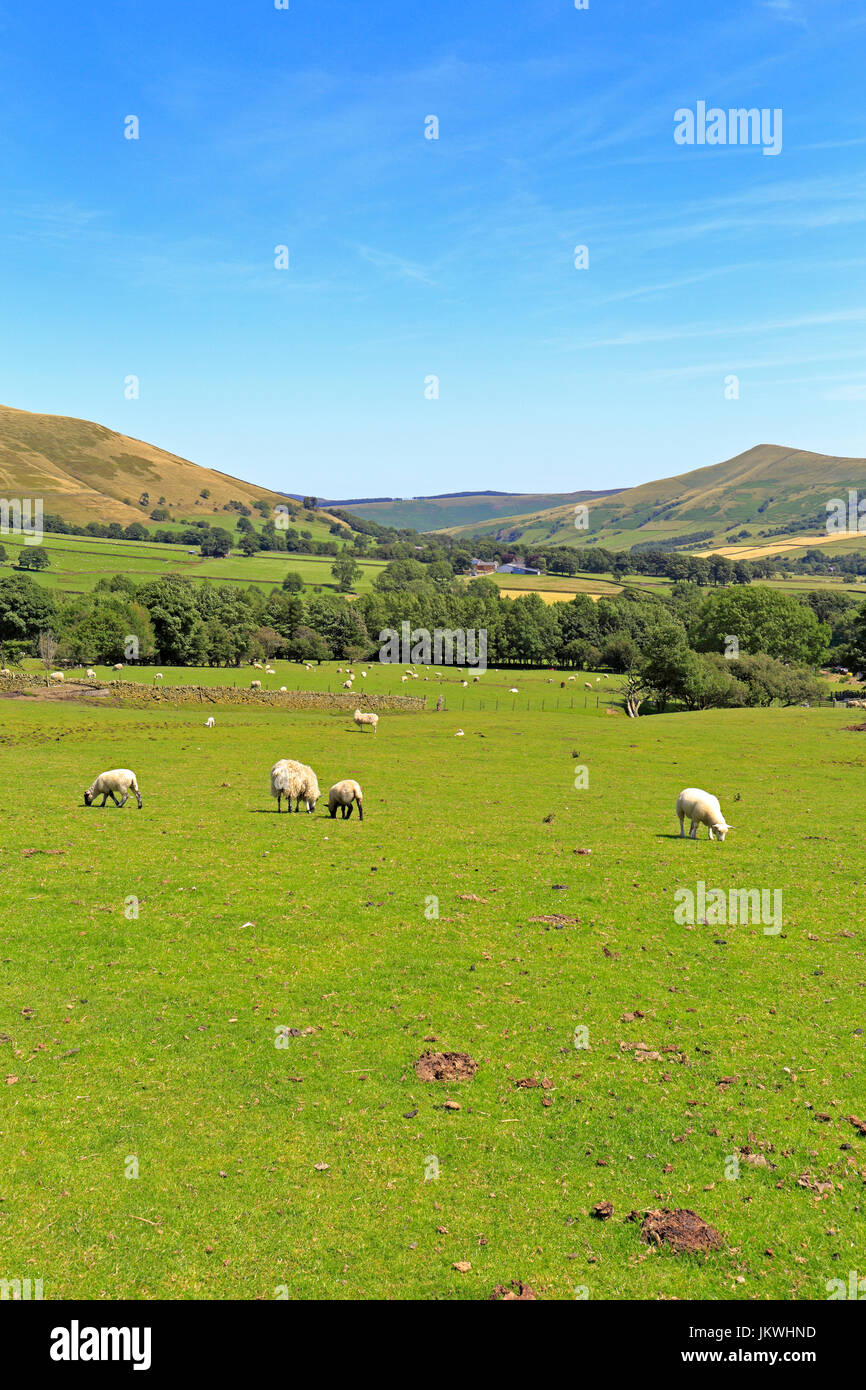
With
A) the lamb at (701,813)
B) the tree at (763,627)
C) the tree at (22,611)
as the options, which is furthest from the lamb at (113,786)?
the tree at (763,627)

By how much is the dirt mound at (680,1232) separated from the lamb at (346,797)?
21.0m

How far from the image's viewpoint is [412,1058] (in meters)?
13.3

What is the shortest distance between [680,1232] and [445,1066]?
4601 mm

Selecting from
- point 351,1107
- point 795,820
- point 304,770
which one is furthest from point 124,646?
point 351,1107

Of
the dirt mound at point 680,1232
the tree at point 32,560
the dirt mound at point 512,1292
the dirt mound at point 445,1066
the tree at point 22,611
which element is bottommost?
the dirt mound at point 680,1232

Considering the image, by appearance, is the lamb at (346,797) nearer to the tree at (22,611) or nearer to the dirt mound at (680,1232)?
the dirt mound at (680,1232)

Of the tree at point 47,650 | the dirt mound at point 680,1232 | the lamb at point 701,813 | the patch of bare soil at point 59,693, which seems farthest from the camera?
the tree at point 47,650

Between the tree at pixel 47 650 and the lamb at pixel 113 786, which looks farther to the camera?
the tree at pixel 47 650

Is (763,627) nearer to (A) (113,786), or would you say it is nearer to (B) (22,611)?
(A) (113,786)

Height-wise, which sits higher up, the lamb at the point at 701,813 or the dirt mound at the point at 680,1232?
the lamb at the point at 701,813

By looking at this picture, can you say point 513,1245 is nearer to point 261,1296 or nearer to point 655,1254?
point 655,1254

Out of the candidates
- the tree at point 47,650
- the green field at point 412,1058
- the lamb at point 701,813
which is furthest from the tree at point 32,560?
the lamb at point 701,813

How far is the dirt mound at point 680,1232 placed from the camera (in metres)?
9.46

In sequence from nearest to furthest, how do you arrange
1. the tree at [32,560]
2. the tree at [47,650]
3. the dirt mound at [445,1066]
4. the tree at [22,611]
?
the dirt mound at [445,1066] < the tree at [47,650] < the tree at [22,611] < the tree at [32,560]
